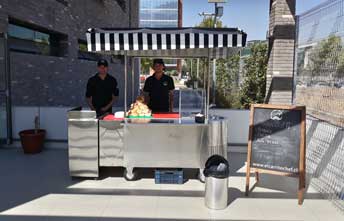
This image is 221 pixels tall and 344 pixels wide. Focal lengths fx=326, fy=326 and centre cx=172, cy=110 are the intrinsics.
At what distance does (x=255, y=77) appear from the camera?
8242 millimetres

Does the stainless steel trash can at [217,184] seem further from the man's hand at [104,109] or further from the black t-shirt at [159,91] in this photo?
the man's hand at [104,109]

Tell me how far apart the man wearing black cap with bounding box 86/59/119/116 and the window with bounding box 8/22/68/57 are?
239 cm

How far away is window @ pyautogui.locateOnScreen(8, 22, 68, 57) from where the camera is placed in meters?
6.76

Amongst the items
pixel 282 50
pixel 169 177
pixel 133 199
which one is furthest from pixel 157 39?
pixel 282 50

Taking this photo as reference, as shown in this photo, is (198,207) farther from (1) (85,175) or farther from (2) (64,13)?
(2) (64,13)

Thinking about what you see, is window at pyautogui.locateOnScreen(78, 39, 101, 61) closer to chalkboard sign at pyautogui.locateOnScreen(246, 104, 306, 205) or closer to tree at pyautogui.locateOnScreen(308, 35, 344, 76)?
tree at pyautogui.locateOnScreen(308, 35, 344, 76)

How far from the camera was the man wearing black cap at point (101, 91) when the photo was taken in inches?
210

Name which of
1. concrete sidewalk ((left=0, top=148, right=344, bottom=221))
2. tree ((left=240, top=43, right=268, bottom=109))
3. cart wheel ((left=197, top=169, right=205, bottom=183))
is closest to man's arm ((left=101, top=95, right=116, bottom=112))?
concrete sidewalk ((left=0, top=148, right=344, bottom=221))

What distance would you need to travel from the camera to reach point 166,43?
4141 millimetres

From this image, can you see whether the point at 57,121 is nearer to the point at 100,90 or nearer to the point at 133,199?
the point at 100,90

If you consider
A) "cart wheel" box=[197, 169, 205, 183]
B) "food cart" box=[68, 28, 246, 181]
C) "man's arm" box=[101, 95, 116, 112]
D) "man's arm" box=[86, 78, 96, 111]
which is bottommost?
"cart wheel" box=[197, 169, 205, 183]

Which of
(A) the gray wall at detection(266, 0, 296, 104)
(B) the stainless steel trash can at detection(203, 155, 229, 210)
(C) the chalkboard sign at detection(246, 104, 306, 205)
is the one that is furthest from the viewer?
(A) the gray wall at detection(266, 0, 296, 104)

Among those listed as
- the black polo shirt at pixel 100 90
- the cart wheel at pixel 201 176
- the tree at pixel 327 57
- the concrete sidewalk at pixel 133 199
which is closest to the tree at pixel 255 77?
the tree at pixel 327 57

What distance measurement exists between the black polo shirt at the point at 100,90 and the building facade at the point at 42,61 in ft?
5.02
